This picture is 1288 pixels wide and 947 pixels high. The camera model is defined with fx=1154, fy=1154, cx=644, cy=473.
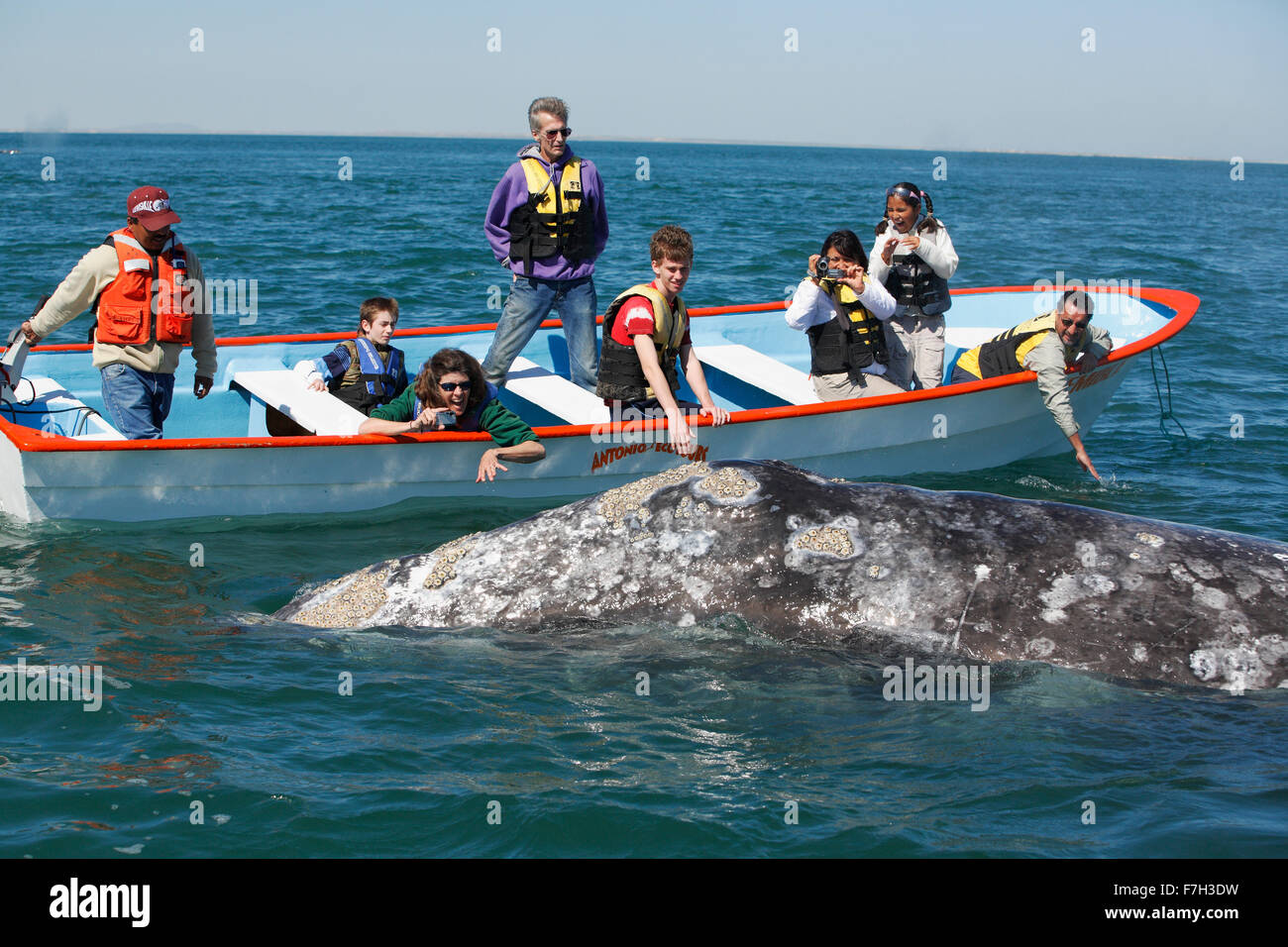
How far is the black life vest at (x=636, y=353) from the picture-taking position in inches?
296

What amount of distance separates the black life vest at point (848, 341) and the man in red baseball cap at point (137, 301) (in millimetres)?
4690

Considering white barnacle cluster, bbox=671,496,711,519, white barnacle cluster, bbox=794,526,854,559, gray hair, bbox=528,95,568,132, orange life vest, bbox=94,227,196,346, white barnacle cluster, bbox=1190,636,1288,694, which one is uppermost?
gray hair, bbox=528,95,568,132

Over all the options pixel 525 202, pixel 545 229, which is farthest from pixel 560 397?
pixel 525 202

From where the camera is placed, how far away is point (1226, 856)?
4.07 meters

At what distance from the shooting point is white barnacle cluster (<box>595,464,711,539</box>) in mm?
5434

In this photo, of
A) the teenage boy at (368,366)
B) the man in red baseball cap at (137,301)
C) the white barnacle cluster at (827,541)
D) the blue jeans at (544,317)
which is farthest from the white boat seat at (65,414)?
the white barnacle cluster at (827,541)

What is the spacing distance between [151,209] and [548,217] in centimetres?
302

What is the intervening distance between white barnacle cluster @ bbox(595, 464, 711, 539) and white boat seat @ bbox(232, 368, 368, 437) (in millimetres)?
3316

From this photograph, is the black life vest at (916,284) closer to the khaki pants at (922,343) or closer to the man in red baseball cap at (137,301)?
the khaki pants at (922,343)

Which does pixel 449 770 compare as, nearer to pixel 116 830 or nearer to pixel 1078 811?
pixel 116 830

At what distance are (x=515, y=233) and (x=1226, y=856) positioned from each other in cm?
684

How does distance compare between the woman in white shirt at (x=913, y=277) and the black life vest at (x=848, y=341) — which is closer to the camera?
the black life vest at (x=848, y=341)

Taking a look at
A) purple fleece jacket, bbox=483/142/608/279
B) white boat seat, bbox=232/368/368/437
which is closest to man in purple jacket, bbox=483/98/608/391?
purple fleece jacket, bbox=483/142/608/279

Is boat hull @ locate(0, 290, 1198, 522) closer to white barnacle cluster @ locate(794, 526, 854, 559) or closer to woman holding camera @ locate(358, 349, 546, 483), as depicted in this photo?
woman holding camera @ locate(358, 349, 546, 483)
